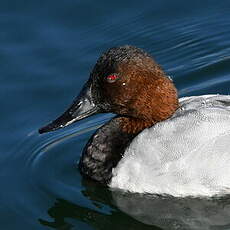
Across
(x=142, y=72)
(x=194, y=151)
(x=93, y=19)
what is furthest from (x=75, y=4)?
(x=194, y=151)

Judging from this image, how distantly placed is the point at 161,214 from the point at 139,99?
0.94 m

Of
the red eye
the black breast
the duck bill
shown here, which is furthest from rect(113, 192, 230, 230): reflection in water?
the red eye

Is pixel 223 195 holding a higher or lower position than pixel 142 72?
lower

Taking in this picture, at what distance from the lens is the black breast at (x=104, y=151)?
6.52m

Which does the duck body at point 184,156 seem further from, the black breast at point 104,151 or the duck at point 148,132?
the black breast at point 104,151

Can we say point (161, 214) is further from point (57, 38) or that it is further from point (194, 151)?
point (57, 38)

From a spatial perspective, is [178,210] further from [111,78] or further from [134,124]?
[111,78]

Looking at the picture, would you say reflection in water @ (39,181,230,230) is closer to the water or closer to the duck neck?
the water

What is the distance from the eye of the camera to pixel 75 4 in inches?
358

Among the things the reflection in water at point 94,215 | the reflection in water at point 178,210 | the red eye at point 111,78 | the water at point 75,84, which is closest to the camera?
the reflection in water at point 178,210

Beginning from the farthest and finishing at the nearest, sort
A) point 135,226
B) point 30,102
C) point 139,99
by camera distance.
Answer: point 30,102 < point 139,99 < point 135,226

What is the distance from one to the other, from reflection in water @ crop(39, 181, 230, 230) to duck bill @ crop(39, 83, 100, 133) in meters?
0.62

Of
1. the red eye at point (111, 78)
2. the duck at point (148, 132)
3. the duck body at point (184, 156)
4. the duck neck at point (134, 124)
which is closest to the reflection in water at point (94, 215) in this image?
the duck at point (148, 132)

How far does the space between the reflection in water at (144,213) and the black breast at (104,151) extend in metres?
0.19
